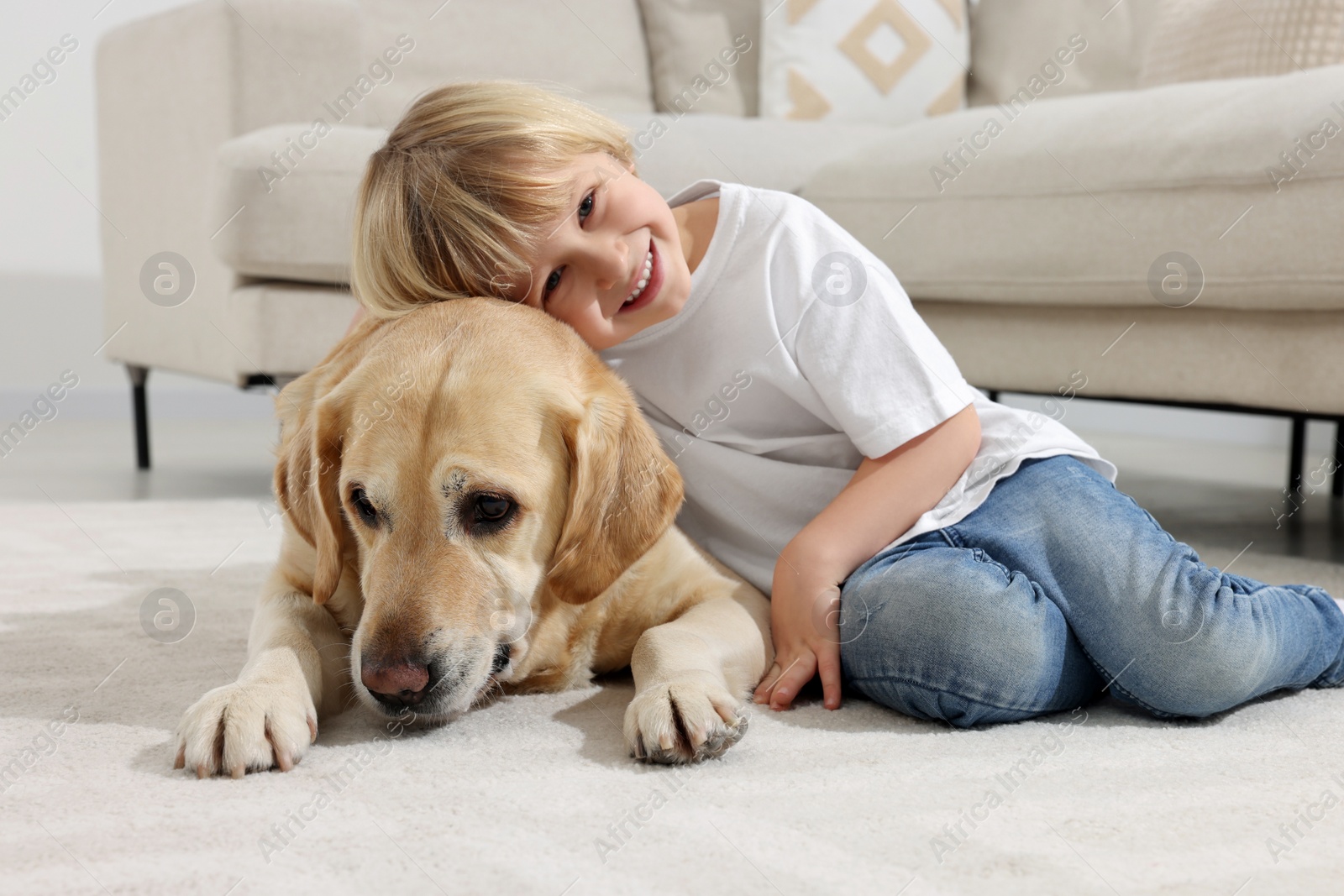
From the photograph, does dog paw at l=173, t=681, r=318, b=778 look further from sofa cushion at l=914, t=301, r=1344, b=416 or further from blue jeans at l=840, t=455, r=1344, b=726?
sofa cushion at l=914, t=301, r=1344, b=416

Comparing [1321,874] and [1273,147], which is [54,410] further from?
[1321,874]

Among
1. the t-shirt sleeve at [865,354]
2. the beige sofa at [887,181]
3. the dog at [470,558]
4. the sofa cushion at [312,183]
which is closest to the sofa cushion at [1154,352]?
the beige sofa at [887,181]

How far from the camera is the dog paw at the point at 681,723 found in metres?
1.27

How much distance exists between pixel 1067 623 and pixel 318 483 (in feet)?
3.36

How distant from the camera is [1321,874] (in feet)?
3.20

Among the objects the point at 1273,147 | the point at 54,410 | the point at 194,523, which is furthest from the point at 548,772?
the point at 54,410

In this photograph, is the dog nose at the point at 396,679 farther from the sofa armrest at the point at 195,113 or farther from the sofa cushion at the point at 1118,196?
the sofa armrest at the point at 195,113

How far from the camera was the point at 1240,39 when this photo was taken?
324 cm

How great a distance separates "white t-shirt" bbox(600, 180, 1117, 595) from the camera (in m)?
1.73

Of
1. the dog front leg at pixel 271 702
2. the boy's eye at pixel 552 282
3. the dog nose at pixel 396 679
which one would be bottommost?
the dog front leg at pixel 271 702

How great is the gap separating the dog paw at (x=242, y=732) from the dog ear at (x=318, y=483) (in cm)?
24

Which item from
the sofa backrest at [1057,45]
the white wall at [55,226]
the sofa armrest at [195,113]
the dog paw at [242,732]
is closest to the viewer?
the dog paw at [242,732]

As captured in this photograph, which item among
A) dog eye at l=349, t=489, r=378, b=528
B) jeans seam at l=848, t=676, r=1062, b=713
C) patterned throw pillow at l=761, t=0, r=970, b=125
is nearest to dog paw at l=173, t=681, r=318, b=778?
dog eye at l=349, t=489, r=378, b=528

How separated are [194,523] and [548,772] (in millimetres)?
2126
